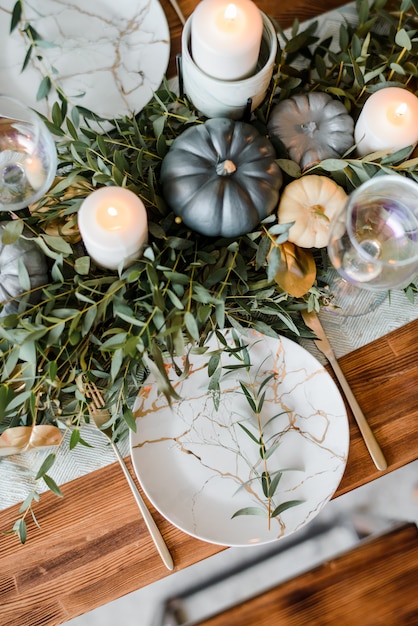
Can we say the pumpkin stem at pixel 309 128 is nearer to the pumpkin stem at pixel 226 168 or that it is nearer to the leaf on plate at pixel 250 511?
the pumpkin stem at pixel 226 168

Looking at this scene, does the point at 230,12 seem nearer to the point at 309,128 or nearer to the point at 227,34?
the point at 227,34

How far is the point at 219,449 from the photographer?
70cm

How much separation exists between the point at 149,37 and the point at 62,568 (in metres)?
0.66

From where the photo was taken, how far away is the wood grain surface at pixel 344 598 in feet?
2.49

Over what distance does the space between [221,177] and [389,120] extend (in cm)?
20

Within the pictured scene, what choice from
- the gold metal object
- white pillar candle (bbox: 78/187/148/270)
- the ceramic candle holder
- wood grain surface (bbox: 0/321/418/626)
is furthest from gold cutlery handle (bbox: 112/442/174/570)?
the gold metal object

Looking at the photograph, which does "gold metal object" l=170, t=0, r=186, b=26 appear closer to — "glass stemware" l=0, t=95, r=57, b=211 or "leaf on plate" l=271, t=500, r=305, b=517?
"glass stemware" l=0, t=95, r=57, b=211

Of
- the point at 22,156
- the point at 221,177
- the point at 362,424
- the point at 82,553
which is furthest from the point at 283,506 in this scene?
the point at 22,156

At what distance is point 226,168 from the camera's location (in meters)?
0.54

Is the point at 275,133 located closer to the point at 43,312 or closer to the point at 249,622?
the point at 43,312

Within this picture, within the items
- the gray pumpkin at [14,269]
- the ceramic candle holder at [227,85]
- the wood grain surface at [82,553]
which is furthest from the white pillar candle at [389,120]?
the wood grain surface at [82,553]

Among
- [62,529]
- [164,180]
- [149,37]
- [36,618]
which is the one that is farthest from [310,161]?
[36,618]

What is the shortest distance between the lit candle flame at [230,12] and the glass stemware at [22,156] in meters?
0.21

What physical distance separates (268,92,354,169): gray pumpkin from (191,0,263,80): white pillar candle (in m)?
0.09
